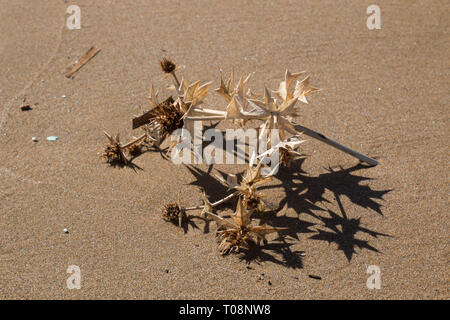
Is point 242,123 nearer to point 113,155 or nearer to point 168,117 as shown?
point 168,117

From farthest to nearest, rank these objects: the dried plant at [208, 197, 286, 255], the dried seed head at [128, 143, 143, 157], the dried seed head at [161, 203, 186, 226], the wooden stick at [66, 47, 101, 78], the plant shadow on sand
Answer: the wooden stick at [66, 47, 101, 78] → the dried seed head at [128, 143, 143, 157] → the dried seed head at [161, 203, 186, 226] → the plant shadow on sand → the dried plant at [208, 197, 286, 255]

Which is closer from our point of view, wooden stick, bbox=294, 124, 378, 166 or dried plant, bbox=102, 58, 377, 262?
dried plant, bbox=102, 58, 377, 262

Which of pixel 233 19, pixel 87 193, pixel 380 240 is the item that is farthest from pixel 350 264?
pixel 233 19

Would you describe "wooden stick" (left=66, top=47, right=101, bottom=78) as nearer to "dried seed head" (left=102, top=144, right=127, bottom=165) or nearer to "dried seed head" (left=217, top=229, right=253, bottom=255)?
"dried seed head" (left=102, top=144, right=127, bottom=165)

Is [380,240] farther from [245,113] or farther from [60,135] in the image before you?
[60,135]

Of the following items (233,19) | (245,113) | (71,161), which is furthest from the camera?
(233,19)

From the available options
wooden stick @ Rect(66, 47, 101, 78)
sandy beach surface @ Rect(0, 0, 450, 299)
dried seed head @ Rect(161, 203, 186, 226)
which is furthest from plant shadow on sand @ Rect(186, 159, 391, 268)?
wooden stick @ Rect(66, 47, 101, 78)

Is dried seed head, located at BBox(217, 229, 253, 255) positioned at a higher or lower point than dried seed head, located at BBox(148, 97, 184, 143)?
lower
